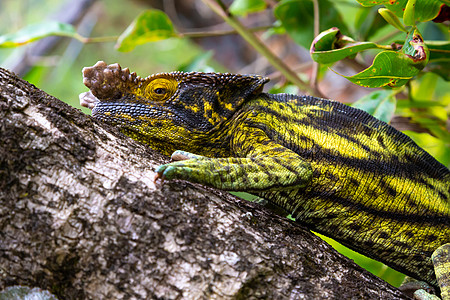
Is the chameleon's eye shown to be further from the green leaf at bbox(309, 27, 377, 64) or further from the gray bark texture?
the green leaf at bbox(309, 27, 377, 64)

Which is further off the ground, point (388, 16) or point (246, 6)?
point (246, 6)

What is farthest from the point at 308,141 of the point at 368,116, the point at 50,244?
the point at 50,244

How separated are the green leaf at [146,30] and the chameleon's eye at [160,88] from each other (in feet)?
3.50

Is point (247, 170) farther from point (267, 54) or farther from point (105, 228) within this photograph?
point (267, 54)

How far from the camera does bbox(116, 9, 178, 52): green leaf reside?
274 centimetres

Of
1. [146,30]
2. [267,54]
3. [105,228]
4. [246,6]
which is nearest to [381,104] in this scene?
[267,54]

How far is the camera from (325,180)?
5.75ft

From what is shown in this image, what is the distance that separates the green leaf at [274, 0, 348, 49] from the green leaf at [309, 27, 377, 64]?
37.6 inches

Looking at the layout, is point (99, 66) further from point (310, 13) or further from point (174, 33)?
point (310, 13)

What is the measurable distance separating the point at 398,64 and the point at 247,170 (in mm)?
712

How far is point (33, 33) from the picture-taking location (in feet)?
8.93

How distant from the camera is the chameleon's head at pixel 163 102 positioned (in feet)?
5.74

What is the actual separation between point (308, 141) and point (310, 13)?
4.15 feet

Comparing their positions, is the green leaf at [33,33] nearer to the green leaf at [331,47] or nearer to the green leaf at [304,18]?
the green leaf at [304,18]
